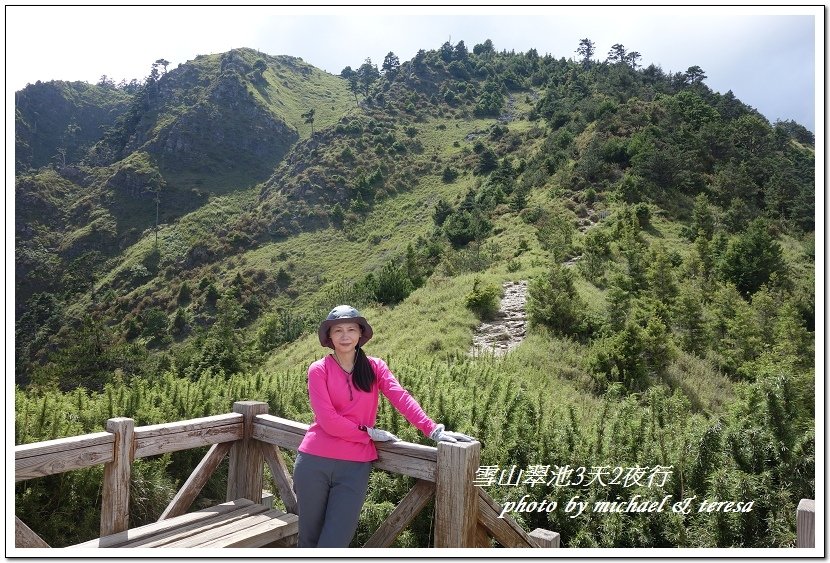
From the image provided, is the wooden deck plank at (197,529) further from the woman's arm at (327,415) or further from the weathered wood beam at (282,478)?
the woman's arm at (327,415)

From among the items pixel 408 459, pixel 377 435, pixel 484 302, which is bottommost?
pixel 408 459

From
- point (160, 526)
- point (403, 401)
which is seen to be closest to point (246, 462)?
point (160, 526)

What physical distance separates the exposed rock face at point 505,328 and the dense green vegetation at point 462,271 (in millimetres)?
510

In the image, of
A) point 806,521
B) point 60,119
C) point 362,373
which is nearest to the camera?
point 806,521

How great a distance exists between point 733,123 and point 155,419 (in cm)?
3778

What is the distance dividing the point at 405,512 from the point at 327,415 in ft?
2.37

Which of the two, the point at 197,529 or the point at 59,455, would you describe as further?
the point at 197,529

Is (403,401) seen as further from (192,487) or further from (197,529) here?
(192,487)

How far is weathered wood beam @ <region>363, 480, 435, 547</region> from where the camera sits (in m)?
2.99

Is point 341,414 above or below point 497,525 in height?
above

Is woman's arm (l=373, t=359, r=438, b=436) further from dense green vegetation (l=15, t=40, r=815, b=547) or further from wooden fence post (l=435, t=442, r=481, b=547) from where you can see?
dense green vegetation (l=15, t=40, r=815, b=547)

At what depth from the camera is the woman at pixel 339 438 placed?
292 centimetres

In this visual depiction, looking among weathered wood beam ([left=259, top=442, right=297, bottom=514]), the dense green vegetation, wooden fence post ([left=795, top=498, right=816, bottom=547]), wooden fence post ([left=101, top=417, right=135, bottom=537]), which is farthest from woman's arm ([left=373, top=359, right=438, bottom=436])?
the dense green vegetation

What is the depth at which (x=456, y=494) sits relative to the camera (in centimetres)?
277
